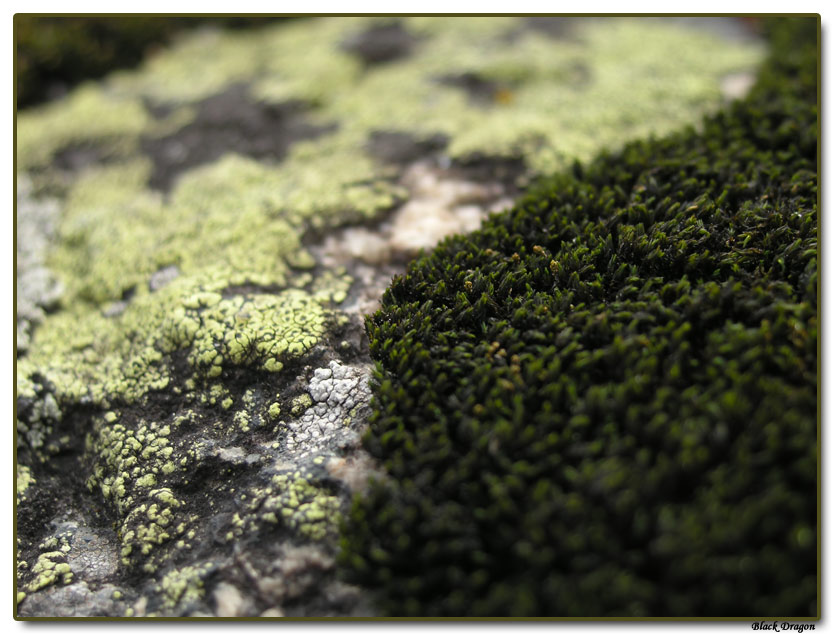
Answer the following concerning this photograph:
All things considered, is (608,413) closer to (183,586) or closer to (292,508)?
(292,508)

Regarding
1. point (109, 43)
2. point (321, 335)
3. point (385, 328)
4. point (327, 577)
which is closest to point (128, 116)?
point (109, 43)

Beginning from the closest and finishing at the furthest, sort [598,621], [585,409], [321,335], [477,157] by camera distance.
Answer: [598,621], [585,409], [321,335], [477,157]

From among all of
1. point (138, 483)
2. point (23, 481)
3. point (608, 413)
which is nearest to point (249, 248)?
point (138, 483)

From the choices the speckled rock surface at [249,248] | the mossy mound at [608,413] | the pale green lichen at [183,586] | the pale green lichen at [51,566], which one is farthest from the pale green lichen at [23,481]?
the mossy mound at [608,413]

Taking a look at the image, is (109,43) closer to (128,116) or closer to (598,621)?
(128,116)

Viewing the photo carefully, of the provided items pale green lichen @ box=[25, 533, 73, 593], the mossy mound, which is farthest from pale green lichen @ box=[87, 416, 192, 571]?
the mossy mound

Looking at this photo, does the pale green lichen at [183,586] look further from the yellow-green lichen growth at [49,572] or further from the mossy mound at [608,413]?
the mossy mound at [608,413]
